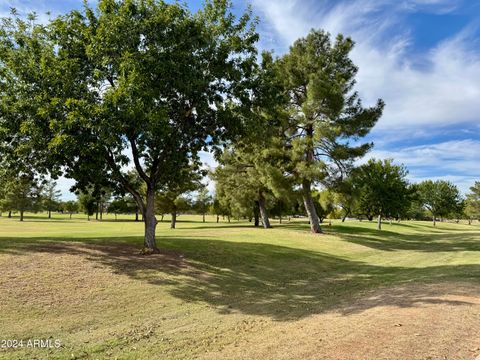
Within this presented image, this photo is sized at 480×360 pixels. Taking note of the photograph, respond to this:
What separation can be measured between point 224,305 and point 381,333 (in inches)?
199

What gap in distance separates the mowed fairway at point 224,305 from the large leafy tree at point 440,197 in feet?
184

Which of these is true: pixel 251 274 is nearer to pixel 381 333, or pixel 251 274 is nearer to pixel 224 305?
pixel 224 305

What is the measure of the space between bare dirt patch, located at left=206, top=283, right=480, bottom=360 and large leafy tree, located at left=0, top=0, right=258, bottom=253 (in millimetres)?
8685

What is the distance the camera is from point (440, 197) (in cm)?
6844

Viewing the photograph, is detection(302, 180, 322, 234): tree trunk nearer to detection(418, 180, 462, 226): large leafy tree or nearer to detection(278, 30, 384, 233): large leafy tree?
detection(278, 30, 384, 233): large leafy tree

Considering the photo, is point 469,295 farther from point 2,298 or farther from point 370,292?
point 2,298

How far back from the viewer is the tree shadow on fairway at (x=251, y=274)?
37.5 feet

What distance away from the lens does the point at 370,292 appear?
483 inches

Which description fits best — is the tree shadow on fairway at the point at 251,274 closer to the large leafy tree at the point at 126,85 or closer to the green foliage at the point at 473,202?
the large leafy tree at the point at 126,85

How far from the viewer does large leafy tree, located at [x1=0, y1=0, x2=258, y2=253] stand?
13.2 meters

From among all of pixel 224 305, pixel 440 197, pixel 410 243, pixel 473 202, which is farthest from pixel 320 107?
pixel 473 202

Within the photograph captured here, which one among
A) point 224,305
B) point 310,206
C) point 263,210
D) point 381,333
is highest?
point 310,206

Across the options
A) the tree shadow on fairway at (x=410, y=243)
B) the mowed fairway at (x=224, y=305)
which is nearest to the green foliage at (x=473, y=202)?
the tree shadow on fairway at (x=410, y=243)

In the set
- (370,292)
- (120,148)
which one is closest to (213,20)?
(120,148)
